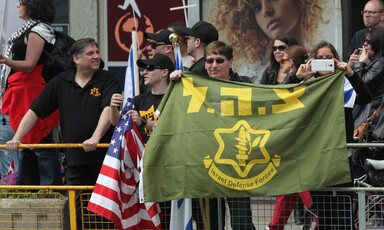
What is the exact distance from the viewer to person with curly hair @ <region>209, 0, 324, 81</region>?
12742mm

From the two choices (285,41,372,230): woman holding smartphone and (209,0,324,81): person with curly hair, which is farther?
(209,0,324,81): person with curly hair

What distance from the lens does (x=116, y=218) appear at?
8.16 m

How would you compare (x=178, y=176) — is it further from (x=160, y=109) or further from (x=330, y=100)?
(x=330, y=100)

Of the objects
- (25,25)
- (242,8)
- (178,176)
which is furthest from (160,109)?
(242,8)

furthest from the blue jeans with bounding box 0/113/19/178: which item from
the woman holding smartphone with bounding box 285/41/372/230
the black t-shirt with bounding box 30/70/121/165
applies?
the woman holding smartphone with bounding box 285/41/372/230

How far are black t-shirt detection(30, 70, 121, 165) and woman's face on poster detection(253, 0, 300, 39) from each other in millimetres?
4266

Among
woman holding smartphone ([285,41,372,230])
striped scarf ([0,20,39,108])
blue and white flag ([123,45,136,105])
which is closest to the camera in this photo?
woman holding smartphone ([285,41,372,230])

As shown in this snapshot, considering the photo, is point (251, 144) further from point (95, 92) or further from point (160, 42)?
point (160, 42)

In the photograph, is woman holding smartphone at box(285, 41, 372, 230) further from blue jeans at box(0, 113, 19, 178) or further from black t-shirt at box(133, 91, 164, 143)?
blue jeans at box(0, 113, 19, 178)

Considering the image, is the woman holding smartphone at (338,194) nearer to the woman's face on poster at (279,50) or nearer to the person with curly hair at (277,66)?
the person with curly hair at (277,66)

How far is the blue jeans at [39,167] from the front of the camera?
9320 millimetres

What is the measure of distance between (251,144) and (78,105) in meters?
2.32

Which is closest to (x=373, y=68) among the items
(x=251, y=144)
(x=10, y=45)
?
(x=251, y=144)

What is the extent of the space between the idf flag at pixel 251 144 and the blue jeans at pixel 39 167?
1.83 m
